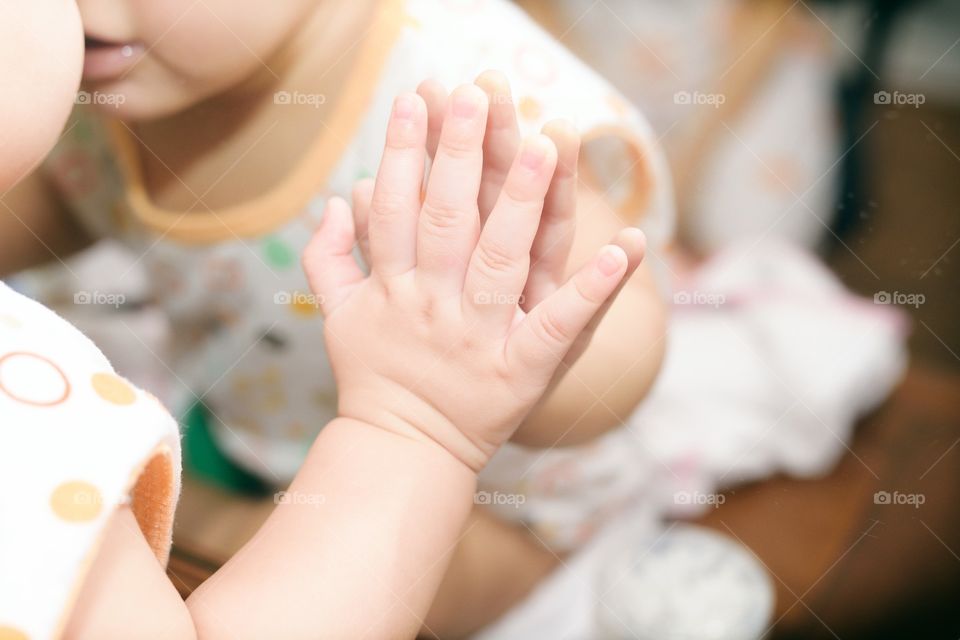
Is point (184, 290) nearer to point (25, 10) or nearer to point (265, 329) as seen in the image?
point (265, 329)

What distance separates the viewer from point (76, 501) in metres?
0.27

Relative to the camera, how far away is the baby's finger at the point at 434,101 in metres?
0.36

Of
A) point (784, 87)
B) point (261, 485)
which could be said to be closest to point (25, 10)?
point (261, 485)

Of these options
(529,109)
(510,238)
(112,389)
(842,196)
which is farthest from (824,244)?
(112,389)

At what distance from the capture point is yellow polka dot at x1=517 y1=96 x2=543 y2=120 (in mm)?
468

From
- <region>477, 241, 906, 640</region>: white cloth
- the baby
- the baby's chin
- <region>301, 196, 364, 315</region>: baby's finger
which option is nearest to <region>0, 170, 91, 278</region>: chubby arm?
the baby

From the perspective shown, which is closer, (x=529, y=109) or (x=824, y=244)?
(x=529, y=109)

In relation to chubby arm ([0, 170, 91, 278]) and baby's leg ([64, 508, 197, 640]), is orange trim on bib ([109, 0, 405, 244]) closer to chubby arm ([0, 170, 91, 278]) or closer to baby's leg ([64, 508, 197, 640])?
chubby arm ([0, 170, 91, 278])

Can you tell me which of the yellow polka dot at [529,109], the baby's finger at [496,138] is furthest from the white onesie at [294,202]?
the baby's finger at [496,138]

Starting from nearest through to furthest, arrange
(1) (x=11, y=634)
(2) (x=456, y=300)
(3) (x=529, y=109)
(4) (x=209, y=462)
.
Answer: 1. (1) (x=11, y=634)
2. (2) (x=456, y=300)
3. (3) (x=529, y=109)
4. (4) (x=209, y=462)

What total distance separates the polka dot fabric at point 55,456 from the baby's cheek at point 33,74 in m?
0.05

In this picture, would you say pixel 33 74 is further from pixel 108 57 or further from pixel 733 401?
pixel 733 401

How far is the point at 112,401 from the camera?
0.94ft

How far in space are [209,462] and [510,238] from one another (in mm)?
366
